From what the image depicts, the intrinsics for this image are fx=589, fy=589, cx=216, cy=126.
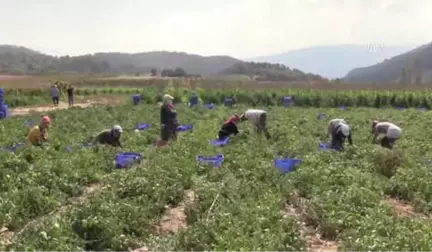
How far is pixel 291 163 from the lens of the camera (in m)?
10.7

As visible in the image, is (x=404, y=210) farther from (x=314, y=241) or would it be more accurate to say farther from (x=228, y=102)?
(x=228, y=102)

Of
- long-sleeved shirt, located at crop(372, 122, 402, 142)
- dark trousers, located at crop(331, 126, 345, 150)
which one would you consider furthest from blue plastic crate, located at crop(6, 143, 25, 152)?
long-sleeved shirt, located at crop(372, 122, 402, 142)

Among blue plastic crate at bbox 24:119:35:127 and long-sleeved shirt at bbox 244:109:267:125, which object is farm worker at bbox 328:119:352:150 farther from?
blue plastic crate at bbox 24:119:35:127

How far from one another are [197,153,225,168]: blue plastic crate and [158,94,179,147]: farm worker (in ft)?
7.88

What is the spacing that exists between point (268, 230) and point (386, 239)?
1162mm

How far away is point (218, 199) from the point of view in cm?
766

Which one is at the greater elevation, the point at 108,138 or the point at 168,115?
the point at 168,115

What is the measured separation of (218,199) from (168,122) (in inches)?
257

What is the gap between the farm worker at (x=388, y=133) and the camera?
39.2 ft

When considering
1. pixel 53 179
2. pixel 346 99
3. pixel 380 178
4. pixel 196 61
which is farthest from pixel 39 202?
pixel 196 61

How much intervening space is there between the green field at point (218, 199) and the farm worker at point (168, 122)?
0.60m

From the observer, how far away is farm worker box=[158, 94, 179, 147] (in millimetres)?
13906

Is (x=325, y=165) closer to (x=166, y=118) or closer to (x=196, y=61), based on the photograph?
(x=166, y=118)

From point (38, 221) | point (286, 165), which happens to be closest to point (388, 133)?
point (286, 165)
